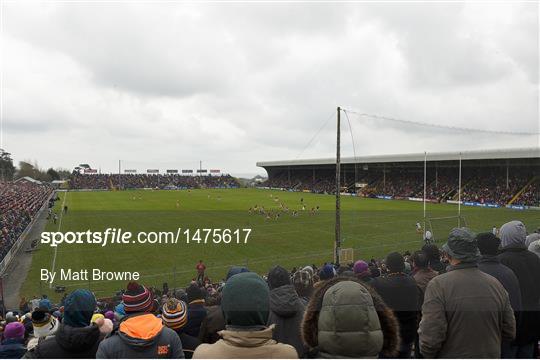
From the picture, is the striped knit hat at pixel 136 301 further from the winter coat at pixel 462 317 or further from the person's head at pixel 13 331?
the winter coat at pixel 462 317

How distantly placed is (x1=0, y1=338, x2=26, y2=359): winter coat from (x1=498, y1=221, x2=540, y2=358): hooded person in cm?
506

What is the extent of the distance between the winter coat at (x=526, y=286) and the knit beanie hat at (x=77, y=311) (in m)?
4.32

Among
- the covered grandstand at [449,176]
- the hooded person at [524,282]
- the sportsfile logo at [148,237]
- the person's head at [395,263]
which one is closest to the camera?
the hooded person at [524,282]

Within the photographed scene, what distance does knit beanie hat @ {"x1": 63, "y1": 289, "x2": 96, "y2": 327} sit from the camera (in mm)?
3254

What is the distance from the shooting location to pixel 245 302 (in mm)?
2375

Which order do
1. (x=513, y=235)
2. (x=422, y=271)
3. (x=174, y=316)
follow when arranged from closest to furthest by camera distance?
(x=174, y=316), (x=513, y=235), (x=422, y=271)

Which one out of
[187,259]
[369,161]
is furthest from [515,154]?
[187,259]

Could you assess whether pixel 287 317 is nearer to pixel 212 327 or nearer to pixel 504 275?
pixel 212 327

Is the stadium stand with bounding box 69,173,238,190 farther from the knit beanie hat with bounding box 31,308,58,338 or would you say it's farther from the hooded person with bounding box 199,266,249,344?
the hooded person with bounding box 199,266,249,344

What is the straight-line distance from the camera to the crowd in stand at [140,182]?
91375 millimetres

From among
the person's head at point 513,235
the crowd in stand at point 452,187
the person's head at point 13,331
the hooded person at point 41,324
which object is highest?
the crowd in stand at point 452,187

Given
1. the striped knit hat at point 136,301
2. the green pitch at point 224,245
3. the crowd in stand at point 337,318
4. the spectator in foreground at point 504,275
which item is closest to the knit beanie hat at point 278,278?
the crowd in stand at point 337,318

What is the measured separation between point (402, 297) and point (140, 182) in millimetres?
101903

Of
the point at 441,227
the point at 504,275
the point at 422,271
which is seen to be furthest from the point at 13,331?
the point at 441,227
